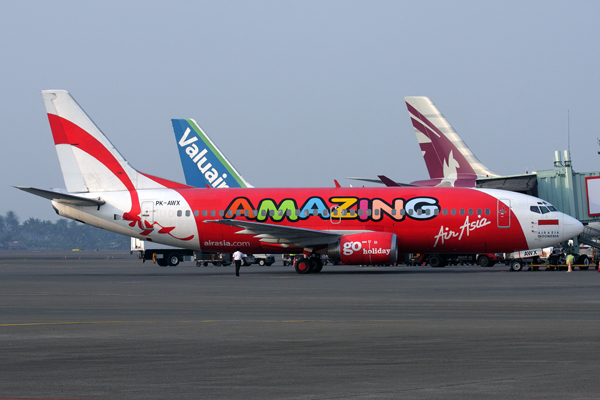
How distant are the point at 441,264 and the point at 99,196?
80.7 ft

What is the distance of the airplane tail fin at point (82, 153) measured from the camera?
41375 mm

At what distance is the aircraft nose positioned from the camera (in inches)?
1532

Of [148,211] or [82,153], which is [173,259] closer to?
[148,211]

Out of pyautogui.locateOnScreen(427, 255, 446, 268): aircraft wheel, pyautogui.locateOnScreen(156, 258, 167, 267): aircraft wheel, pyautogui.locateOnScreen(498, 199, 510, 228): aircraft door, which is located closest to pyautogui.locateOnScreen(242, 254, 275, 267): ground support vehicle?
pyautogui.locateOnScreen(156, 258, 167, 267): aircraft wheel

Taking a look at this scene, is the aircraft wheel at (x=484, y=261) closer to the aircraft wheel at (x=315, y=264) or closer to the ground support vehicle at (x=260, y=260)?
the ground support vehicle at (x=260, y=260)

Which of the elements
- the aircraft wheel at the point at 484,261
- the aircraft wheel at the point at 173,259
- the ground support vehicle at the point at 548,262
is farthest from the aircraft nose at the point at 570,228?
the aircraft wheel at the point at 173,259

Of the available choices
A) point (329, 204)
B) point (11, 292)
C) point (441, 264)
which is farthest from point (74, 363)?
point (441, 264)

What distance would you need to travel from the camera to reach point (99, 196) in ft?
136

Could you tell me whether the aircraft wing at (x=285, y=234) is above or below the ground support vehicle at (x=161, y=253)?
above

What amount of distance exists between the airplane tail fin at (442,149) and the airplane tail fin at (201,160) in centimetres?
1421

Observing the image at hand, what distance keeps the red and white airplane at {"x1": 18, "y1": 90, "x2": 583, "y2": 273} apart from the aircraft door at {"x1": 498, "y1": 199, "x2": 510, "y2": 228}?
5 cm

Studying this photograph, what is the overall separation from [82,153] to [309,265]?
14490mm

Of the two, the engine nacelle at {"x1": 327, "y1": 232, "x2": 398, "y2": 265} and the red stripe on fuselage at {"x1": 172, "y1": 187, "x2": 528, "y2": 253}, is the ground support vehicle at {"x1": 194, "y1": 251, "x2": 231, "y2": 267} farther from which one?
the engine nacelle at {"x1": 327, "y1": 232, "x2": 398, "y2": 265}

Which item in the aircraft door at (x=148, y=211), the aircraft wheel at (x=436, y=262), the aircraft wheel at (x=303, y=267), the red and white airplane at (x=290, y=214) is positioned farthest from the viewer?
the aircraft wheel at (x=436, y=262)
